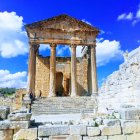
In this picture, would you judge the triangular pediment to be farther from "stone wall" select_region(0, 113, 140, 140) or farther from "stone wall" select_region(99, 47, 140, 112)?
"stone wall" select_region(0, 113, 140, 140)

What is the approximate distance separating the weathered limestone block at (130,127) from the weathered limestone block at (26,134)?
2.43m

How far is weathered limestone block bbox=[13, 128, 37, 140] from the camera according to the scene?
6.28m

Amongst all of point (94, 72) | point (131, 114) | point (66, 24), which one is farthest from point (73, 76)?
point (131, 114)

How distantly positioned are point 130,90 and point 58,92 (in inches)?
969

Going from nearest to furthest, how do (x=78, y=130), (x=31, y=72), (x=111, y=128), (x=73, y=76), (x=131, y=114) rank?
(x=78, y=130) → (x=111, y=128) → (x=131, y=114) → (x=31, y=72) → (x=73, y=76)

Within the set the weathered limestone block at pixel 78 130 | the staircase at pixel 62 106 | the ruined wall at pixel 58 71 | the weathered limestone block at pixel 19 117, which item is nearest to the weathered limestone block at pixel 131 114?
the weathered limestone block at pixel 78 130

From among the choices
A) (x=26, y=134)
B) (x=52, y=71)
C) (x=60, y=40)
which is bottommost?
(x=26, y=134)

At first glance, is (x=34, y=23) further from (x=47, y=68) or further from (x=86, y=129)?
(x=86, y=129)

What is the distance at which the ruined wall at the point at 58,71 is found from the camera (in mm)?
32938

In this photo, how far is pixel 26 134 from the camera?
250 inches

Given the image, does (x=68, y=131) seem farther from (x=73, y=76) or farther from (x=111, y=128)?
(x=73, y=76)

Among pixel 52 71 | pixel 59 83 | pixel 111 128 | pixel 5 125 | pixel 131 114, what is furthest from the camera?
pixel 59 83

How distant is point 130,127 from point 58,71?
1110 inches

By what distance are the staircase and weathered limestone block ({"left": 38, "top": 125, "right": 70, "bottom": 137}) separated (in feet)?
44.2
